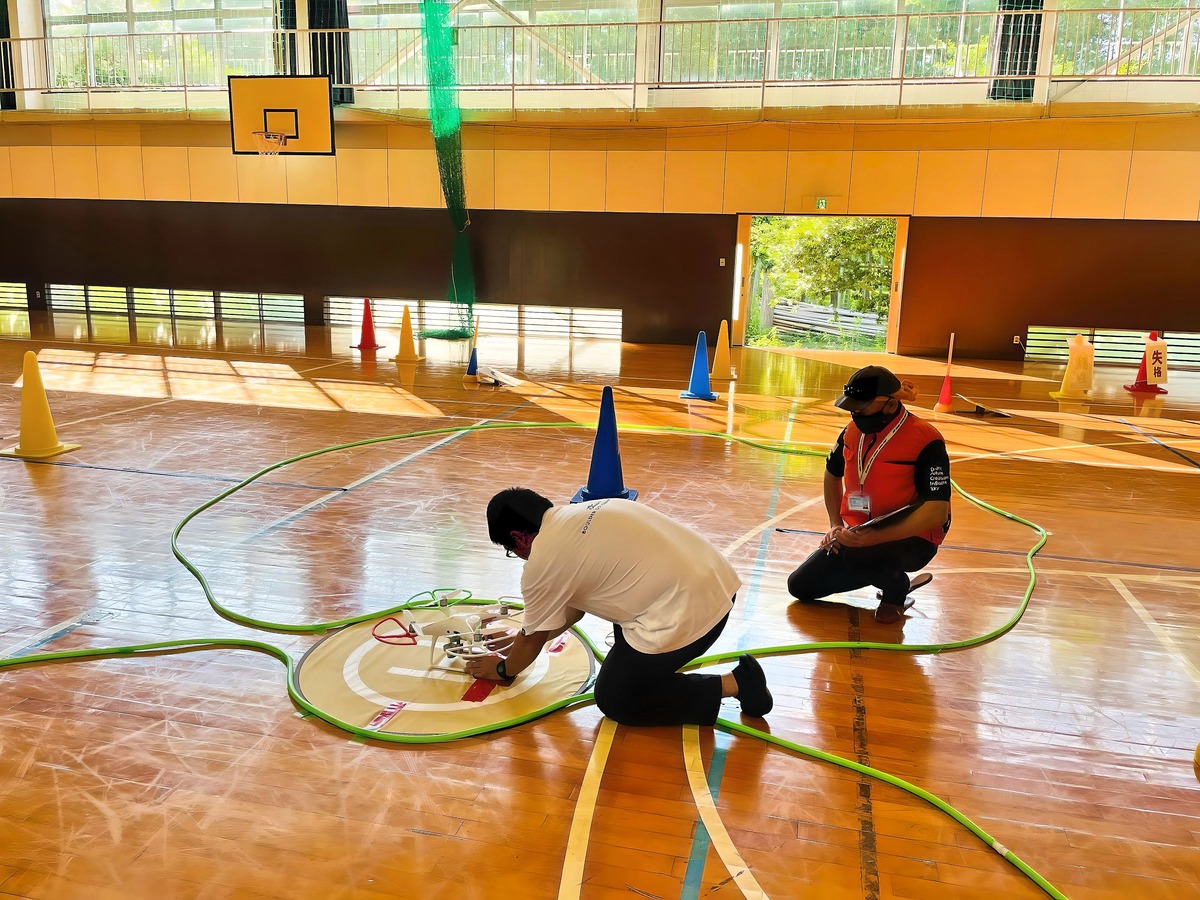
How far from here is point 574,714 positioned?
3605 mm

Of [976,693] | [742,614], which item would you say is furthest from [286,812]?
[976,693]

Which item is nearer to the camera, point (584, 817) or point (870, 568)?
point (584, 817)

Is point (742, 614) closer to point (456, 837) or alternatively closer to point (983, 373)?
point (456, 837)

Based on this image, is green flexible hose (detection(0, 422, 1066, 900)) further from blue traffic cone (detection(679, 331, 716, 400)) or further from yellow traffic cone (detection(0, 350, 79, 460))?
blue traffic cone (detection(679, 331, 716, 400))

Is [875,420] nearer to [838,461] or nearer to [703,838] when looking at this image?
[838,461]

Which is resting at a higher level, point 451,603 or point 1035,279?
point 1035,279

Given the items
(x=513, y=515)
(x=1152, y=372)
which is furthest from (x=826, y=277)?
(x=513, y=515)

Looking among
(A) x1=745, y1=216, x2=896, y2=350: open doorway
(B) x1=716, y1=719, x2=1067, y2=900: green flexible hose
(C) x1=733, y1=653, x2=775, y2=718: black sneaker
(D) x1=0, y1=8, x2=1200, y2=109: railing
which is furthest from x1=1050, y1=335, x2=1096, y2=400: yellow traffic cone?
(A) x1=745, y1=216, x2=896, y2=350: open doorway

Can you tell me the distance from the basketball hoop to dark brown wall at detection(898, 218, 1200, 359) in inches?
435

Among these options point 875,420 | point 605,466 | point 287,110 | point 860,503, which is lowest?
point 605,466

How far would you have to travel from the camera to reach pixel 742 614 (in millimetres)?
4641

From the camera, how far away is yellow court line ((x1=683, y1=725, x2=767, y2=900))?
2682mm

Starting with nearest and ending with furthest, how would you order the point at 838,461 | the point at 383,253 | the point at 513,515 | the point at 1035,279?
the point at 513,515
the point at 838,461
the point at 1035,279
the point at 383,253

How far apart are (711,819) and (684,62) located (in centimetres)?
1522
